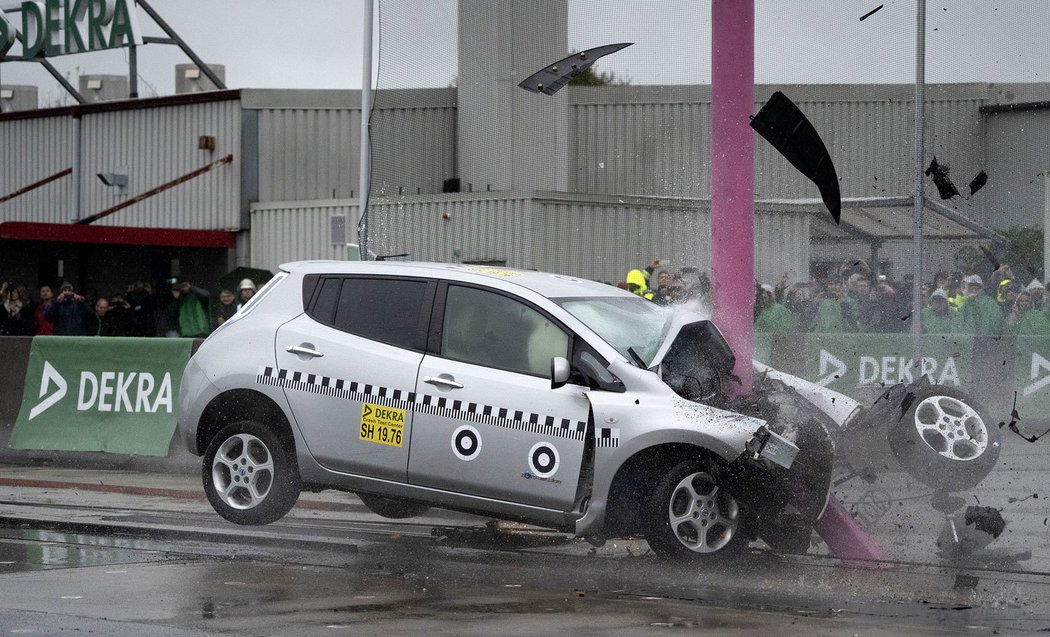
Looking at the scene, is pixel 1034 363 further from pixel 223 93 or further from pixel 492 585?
pixel 223 93

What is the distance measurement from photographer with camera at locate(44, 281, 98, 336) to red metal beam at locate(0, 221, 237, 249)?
835 cm

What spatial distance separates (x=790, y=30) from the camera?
10.3 meters

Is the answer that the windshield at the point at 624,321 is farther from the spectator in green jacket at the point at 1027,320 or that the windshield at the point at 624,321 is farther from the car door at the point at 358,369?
the spectator in green jacket at the point at 1027,320

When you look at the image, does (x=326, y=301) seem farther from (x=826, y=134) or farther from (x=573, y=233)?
(x=573, y=233)

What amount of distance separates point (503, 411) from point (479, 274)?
3.37ft

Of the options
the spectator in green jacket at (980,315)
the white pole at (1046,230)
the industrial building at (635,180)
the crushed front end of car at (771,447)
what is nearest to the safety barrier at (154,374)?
the spectator in green jacket at (980,315)

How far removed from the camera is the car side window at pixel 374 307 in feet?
30.8

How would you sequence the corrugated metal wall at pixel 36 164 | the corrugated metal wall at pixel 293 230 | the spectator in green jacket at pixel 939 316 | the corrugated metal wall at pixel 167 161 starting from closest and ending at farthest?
the spectator in green jacket at pixel 939 316 → the corrugated metal wall at pixel 293 230 → the corrugated metal wall at pixel 167 161 → the corrugated metal wall at pixel 36 164

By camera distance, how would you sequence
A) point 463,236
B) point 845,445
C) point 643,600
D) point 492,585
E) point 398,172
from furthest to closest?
point 463,236 < point 398,172 < point 845,445 < point 492,585 < point 643,600

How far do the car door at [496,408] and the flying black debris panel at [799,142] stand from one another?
217cm

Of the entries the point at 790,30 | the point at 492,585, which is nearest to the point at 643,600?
the point at 492,585

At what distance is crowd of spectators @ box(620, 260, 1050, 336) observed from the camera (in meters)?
11.0

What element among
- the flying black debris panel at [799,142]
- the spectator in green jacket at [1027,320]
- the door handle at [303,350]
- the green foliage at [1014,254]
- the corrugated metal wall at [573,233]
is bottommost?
the door handle at [303,350]

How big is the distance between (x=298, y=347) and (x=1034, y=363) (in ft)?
26.0
